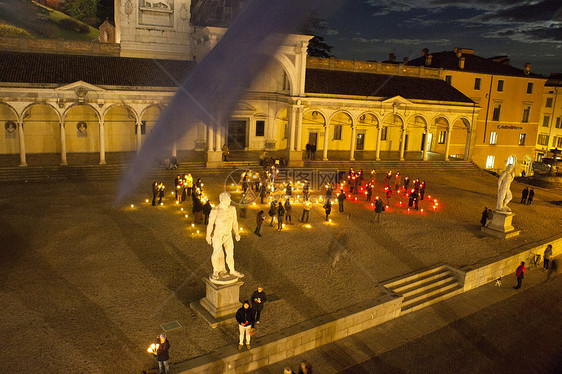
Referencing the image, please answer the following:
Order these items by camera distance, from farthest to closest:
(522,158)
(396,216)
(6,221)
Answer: (522,158) < (396,216) < (6,221)

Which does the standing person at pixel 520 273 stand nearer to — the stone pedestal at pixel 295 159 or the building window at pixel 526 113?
the stone pedestal at pixel 295 159

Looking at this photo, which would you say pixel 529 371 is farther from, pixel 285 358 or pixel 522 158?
pixel 522 158

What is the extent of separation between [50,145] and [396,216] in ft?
83.1

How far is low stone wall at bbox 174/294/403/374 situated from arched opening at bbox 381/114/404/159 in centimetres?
3099

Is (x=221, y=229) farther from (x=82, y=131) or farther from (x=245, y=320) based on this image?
(x=82, y=131)

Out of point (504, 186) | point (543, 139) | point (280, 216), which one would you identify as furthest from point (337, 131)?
point (543, 139)

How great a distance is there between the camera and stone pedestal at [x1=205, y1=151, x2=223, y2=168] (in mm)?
31734

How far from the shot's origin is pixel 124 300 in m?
13.3

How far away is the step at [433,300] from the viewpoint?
51.0 ft

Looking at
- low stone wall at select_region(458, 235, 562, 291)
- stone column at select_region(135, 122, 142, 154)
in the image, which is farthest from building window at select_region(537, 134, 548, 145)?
stone column at select_region(135, 122, 142, 154)

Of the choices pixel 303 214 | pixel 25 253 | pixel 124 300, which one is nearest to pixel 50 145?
pixel 25 253

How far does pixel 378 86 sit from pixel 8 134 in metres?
29.1

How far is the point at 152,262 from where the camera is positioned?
52.6 feet

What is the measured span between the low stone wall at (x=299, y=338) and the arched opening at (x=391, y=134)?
31.0m
